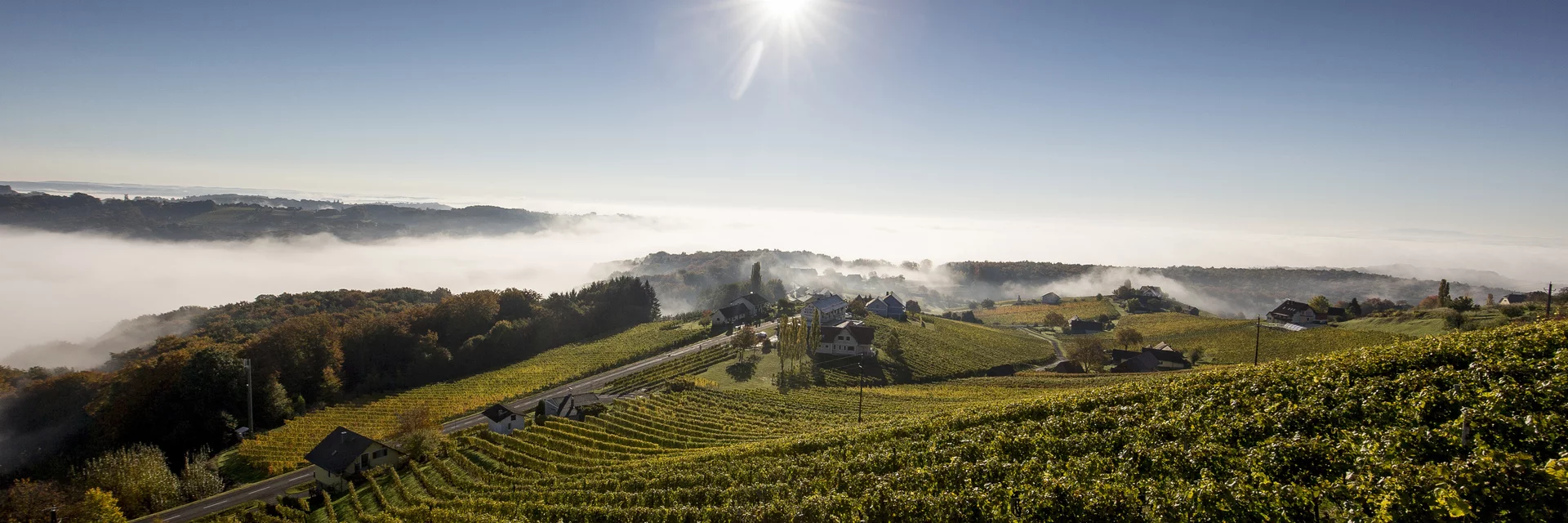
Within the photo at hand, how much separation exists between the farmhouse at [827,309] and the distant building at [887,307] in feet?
14.8

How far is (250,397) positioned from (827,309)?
7304 cm

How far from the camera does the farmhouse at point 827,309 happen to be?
9275 centimetres

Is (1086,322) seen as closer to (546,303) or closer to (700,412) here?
(700,412)

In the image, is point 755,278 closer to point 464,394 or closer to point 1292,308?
point 464,394

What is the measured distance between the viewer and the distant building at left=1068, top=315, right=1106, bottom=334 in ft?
339

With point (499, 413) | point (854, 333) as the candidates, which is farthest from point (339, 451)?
point (854, 333)

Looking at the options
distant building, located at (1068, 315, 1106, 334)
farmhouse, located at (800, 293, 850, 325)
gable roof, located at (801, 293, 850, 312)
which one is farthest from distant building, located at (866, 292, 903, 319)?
distant building, located at (1068, 315, 1106, 334)

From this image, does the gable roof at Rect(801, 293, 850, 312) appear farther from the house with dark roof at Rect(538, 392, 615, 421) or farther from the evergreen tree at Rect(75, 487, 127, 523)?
the evergreen tree at Rect(75, 487, 127, 523)

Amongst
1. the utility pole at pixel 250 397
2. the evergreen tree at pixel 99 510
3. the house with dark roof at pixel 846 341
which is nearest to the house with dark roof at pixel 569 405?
the evergreen tree at pixel 99 510

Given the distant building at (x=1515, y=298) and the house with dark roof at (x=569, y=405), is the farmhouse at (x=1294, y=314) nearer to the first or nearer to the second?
the distant building at (x=1515, y=298)

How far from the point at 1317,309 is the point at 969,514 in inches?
4449

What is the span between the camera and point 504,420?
46250mm

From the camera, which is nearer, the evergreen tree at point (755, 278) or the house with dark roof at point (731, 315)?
the house with dark roof at point (731, 315)

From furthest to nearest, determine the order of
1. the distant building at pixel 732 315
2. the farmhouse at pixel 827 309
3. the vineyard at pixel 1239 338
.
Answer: the distant building at pixel 732 315
the farmhouse at pixel 827 309
the vineyard at pixel 1239 338
